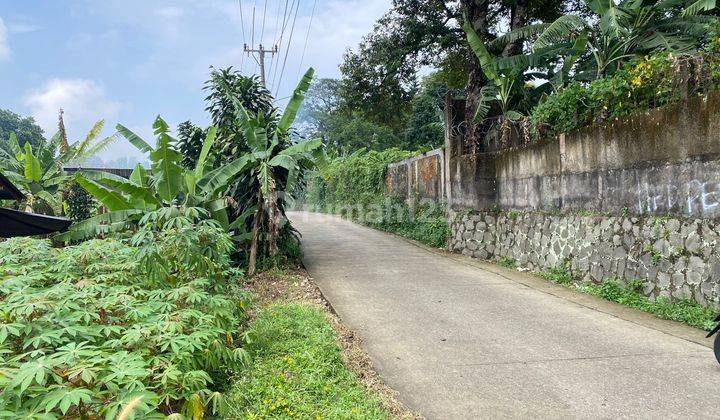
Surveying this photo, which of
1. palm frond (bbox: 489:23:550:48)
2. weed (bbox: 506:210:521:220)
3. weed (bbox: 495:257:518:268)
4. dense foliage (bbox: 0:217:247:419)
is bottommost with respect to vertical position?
weed (bbox: 495:257:518:268)

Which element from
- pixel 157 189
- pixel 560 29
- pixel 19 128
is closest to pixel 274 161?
pixel 157 189

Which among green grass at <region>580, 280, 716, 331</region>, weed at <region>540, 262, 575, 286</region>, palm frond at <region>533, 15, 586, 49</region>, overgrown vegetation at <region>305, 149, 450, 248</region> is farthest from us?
overgrown vegetation at <region>305, 149, 450, 248</region>

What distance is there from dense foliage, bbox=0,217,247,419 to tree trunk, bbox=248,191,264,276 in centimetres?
294

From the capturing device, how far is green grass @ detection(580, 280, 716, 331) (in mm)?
5930

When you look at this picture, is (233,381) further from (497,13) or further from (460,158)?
(497,13)

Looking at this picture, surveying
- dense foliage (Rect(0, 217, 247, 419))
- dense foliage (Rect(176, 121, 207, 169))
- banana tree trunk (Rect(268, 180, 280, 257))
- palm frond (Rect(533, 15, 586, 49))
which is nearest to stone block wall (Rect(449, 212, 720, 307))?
palm frond (Rect(533, 15, 586, 49))

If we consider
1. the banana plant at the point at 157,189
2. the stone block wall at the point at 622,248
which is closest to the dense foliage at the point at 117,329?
the banana plant at the point at 157,189

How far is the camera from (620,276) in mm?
7312

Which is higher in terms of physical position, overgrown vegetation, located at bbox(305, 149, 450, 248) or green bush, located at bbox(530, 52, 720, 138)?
green bush, located at bbox(530, 52, 720, 138)

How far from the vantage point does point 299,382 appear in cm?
417

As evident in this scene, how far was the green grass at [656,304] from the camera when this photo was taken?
19.5ft

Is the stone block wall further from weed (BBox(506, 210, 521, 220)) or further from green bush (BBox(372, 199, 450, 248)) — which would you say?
A: green bush (BBox(372, 199, 450, 248))

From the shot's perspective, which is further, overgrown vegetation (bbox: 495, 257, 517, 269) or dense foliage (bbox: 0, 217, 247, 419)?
overgrown vegetation (bbox: 495, 257, 517, 269)

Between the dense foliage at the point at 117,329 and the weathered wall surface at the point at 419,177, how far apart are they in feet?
27.1
